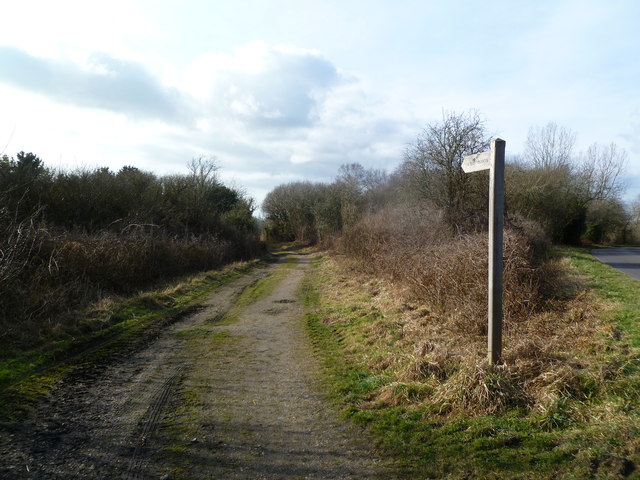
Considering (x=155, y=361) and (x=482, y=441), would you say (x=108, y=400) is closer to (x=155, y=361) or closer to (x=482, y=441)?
(x=155, y=361)

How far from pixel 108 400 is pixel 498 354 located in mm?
4594

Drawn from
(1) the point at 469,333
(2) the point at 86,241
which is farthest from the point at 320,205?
(1) the point at 469,333

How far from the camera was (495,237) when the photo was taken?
5.11 m

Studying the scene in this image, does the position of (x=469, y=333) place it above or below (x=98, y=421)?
above

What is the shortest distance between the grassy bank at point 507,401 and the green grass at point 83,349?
361 centimetres

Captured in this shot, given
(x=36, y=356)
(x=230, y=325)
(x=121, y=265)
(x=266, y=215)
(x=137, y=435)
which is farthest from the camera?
(x=266, y=215)

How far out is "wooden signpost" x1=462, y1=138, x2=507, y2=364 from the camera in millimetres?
5055

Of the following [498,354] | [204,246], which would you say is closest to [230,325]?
[498,354]

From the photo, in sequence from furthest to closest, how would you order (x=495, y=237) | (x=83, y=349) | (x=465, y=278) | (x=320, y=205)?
(x=320, y=205) → (x=465, y=278) → (x=83, y=349) → (x=495, y=237)

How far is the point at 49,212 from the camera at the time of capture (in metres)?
17.4

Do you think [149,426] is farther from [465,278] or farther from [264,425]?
[465,278]

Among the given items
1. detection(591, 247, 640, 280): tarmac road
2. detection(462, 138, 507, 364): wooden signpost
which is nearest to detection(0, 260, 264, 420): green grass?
detection(462, 138, 507, 364): wooden signpost

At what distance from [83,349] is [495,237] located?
6.60 metres

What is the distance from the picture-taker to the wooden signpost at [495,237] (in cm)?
505
